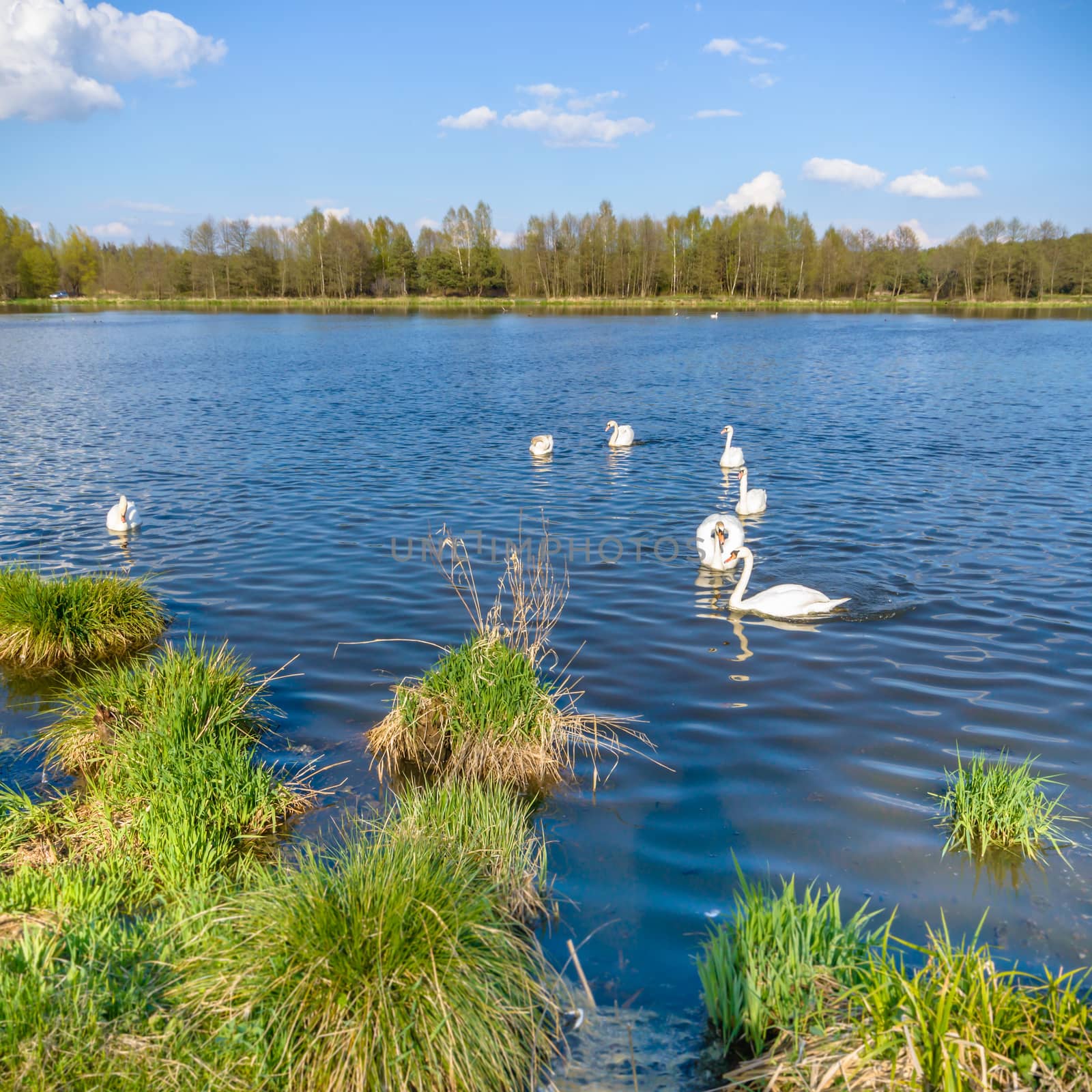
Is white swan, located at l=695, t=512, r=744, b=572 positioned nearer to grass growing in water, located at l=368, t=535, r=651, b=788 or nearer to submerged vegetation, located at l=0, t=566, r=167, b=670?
grass growing in water, located at l=368, t=535, r=651, b=788

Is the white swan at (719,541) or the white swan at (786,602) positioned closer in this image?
the white swan at (786,602)

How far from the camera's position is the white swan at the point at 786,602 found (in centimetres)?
874

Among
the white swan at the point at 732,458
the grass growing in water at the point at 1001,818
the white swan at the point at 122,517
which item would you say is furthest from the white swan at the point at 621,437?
the grass growing in water at the point at 1001,818

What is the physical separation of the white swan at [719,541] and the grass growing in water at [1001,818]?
5.16m

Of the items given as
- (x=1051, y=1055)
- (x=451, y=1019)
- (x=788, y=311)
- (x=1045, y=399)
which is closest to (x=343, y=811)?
(x=451, y=1019)

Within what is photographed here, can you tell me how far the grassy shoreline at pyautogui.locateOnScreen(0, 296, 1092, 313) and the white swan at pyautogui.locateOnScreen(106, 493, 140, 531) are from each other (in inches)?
2730

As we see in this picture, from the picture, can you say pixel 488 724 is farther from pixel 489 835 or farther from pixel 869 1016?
pixel 869 1016

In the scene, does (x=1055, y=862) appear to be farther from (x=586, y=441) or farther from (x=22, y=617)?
(x=586, y=441)

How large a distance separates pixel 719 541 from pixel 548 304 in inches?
3254

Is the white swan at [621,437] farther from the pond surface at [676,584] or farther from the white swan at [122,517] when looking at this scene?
the white swan at [122,517]

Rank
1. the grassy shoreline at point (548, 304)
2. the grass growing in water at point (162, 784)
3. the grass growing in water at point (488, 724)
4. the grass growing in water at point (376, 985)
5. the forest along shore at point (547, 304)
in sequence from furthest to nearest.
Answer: the forest along shore at point (547, 304), the grassy shoreline at point (548, 304), the grass growing in water at point (488, 724), the grass growing in water at point (162, 784), the grass growing in water at point (376, 985)

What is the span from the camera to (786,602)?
8.73 meters

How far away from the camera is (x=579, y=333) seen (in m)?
50.8

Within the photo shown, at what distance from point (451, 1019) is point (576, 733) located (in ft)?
10.7
